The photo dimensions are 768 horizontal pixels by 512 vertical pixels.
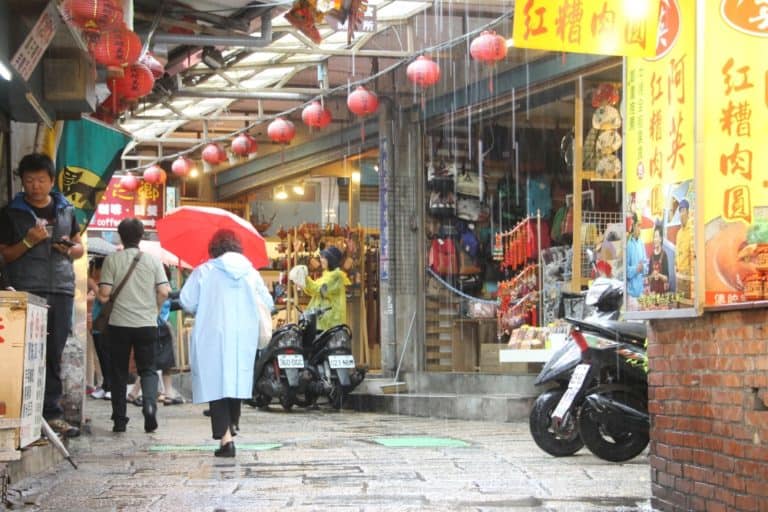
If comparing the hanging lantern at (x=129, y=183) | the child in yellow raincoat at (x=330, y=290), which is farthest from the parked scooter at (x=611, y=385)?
the hanging lantern at (x=129, y=183)

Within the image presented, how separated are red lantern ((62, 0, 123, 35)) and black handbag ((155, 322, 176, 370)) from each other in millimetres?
7014

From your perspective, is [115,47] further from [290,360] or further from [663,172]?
[290,360]

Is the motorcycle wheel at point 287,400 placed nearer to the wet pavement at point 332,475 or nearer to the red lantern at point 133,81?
the wet pavement at point 332,475

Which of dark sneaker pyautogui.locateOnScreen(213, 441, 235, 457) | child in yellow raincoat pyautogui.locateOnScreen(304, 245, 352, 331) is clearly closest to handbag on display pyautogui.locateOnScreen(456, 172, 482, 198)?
child in yellow raincoat pyautogui.locateOnScreen(304, 245, 352, 331)

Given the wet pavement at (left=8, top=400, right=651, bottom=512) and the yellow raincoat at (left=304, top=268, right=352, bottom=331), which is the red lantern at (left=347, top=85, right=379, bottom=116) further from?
the wet pavement at (left=8, top=400, right=651, bottom=512)

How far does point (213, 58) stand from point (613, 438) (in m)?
9.67

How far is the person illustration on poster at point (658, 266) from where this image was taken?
20.7ft

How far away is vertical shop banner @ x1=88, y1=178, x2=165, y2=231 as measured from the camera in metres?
25.5

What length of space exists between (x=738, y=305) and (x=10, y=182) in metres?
6.79

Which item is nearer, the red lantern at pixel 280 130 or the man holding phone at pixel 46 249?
the man holding phone at pixel 46 249

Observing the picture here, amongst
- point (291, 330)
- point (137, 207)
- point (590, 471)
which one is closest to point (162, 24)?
point (291, 330)

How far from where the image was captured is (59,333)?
9.38 meters

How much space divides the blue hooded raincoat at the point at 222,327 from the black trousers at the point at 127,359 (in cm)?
208

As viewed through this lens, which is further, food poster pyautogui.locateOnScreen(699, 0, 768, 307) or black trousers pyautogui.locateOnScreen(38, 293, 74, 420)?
black trousers pyautogui.locateOnScreen(38, 293, 74, 420)
